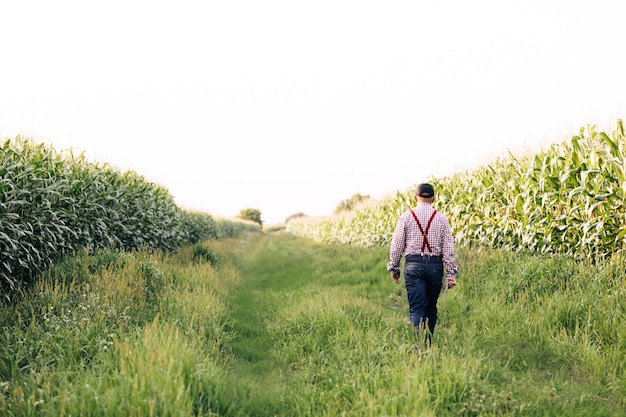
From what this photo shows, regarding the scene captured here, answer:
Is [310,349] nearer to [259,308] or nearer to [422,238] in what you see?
[422,238]

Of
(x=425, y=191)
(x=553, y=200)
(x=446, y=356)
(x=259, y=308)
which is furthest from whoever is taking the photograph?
(x=259, y=308)

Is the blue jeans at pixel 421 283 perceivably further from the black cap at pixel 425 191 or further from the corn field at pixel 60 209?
the corn field at pixel 60 209

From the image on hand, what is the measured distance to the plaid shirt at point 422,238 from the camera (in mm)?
6270

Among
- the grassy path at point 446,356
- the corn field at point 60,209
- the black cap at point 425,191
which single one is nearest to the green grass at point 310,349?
the grassy path at point 446,356

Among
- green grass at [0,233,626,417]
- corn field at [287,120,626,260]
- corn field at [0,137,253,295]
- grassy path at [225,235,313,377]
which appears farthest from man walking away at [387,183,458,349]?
corn field at [0,137,253,295]

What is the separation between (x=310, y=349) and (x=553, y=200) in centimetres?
637

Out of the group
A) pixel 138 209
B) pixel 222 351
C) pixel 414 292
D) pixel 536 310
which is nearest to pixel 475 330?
pixel 536 310

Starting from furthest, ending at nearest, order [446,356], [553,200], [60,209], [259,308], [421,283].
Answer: [259,308], [553,200], [60,209], [421,283], [446,356]

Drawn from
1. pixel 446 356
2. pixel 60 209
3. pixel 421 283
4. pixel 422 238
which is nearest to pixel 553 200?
pixel 422 238

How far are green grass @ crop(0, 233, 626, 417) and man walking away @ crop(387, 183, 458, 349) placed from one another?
1.60 ft

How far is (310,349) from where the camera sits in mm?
6473

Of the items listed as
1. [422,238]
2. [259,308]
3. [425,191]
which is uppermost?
[425,191]

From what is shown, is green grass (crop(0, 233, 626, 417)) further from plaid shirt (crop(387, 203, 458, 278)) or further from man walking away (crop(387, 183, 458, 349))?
plaid shirt (crop(387, 203, 458, 278))

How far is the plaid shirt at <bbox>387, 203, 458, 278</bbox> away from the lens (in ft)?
20.6
